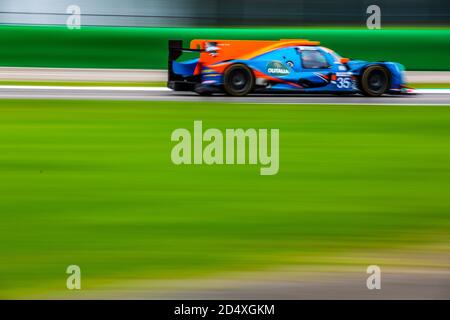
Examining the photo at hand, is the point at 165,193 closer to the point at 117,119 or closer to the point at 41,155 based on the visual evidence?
the point at 41,155

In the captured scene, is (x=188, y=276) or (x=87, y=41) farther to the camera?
(x=87, y=41)

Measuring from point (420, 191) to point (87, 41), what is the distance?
13.6m

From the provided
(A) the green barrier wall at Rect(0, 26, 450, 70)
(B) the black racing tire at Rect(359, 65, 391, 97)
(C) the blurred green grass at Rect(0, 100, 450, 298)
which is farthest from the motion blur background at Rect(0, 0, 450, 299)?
(A) the green barrier wall at Rect(0, 26, 450, 70)

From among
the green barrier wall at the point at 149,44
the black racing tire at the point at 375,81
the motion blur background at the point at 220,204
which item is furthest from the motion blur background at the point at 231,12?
the black racing tire at the point at 375,81

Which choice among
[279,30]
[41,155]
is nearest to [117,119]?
[41,155]

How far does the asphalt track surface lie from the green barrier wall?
3294mm

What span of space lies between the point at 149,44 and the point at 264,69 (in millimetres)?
5664

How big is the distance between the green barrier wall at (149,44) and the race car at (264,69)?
479 centimetres

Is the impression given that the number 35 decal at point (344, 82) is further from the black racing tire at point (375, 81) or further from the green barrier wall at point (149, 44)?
the green barrier wall at point (149, 44)

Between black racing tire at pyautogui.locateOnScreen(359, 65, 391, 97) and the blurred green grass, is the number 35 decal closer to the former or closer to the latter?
black racing tire at pyautogui.locateOnScreen(359, 65, 391, 97)

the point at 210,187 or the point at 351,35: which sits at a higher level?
the point at 351,35

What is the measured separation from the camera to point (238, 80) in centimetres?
1553

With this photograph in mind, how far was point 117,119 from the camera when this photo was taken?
12281 mm

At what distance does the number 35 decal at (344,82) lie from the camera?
15.6 m
